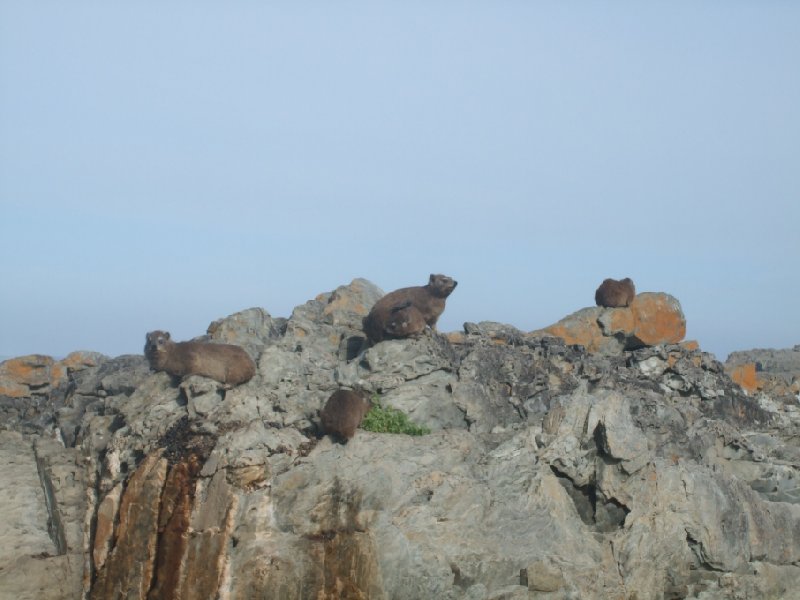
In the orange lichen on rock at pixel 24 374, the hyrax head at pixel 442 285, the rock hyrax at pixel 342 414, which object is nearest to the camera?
the rock hyrax at pixel 342 414

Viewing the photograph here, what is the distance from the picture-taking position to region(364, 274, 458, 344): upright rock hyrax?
17.8 meters

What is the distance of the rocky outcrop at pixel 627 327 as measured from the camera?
71.2ft

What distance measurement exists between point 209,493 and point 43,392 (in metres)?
11.4

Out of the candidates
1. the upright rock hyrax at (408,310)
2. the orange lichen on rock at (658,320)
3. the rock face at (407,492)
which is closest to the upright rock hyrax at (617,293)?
the orange lichen on rock at (658,320)

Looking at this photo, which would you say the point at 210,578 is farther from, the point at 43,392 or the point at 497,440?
the point at 43,392

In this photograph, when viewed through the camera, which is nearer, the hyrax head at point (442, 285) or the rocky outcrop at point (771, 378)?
the hyrax head at point (442, 285)

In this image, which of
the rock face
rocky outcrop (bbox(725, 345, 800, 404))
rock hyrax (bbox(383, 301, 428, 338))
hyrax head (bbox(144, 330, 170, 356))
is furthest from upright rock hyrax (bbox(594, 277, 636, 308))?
hyrax head (bbox(144, 330, 170, 356))

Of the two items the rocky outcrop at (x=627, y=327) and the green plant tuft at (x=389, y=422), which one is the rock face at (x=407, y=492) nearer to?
the green plant tuft at (x=389, y=422)

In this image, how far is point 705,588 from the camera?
14.4 metres

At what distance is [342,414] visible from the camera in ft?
48.4

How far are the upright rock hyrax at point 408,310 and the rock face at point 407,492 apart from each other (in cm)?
41

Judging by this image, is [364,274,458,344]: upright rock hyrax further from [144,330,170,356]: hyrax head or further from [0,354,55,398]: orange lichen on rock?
[0,354,55,398]: orange lichen on rock

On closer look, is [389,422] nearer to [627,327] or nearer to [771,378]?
[627,327]

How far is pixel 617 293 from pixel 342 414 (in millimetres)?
10143
